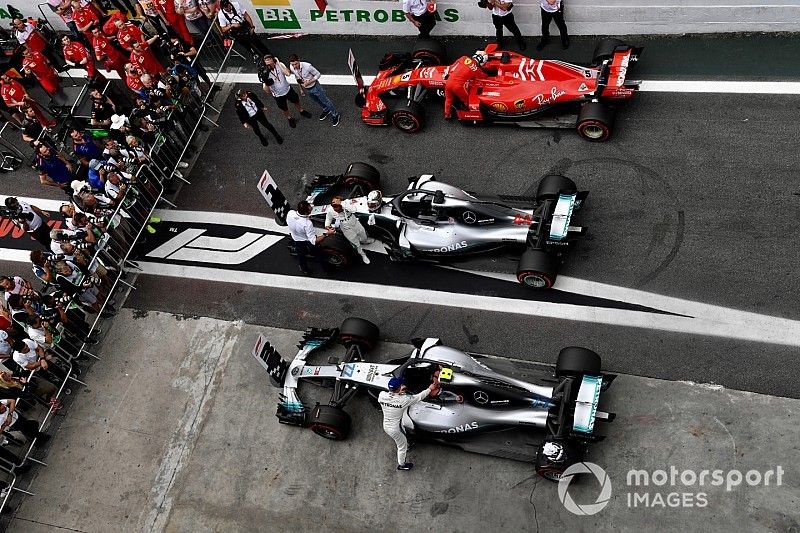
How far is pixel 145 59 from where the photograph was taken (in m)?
13.1

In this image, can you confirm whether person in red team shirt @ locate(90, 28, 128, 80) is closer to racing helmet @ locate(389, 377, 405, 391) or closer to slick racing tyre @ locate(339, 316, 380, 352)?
slick racing tyre @ locate(339, 316, 380, 352)

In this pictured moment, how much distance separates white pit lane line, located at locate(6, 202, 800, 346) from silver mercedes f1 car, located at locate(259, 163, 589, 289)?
39cm

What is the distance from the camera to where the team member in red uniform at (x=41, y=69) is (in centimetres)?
1409

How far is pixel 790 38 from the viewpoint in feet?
38.4

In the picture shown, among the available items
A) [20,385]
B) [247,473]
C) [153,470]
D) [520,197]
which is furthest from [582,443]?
[20,385]

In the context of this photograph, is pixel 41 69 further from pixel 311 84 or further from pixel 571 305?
pixel 571 305

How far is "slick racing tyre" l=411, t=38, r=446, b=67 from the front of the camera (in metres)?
12.5

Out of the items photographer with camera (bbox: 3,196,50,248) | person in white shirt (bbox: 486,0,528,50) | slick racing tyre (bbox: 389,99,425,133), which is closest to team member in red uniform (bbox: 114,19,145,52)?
photographer with camera (bbox: 3,196,50,248)

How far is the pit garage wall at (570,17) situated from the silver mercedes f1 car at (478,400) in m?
6.63

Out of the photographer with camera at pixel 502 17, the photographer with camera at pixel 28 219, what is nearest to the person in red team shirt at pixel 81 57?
the photographer with camera at pixel 28 219

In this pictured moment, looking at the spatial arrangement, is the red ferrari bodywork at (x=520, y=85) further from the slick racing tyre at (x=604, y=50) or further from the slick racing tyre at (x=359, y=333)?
the slick racing tyre at (x=359, y=333)

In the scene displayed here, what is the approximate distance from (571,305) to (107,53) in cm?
1016

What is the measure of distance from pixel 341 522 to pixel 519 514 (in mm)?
2271

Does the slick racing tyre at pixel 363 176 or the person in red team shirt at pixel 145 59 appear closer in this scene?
the slick racing tyre at pixel 363 176
